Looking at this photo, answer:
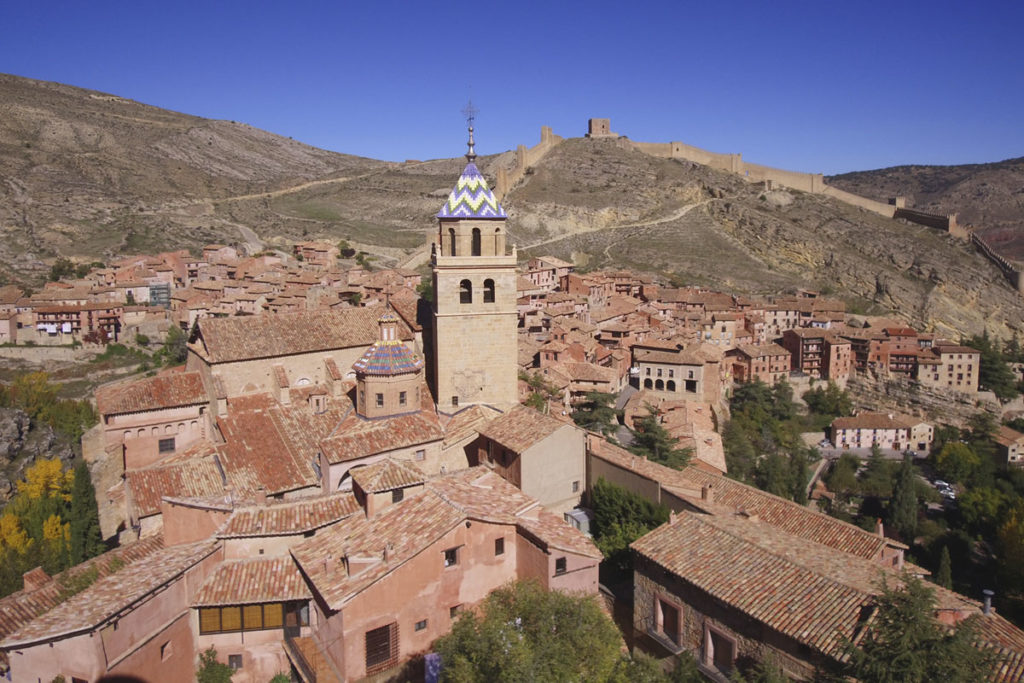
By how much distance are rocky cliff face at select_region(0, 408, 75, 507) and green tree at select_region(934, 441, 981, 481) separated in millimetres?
42786

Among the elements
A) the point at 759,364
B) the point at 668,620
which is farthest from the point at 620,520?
the point at 759,364

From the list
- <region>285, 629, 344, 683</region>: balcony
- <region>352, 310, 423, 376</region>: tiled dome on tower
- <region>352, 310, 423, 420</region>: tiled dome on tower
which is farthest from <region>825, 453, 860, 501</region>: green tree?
<region>285, 629, 344, 683</region>: balcony

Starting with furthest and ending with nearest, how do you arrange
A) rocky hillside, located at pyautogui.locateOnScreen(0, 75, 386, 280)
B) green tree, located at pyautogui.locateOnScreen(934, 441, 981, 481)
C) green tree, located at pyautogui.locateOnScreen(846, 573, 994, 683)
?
rocky hillside, located at pyautogui.locateOnScreen(0, 75, 386, 280), green tree, located at pyautogui.locateOnScreen(934, 441, 981, 481), green tree, located at pyautogui.locateOnScreen(846, 573, 994, 683)

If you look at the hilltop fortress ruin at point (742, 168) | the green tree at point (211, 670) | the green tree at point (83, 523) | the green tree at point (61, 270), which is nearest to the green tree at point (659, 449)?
the green tree at point (211, 670)

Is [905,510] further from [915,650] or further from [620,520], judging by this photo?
[915,650]

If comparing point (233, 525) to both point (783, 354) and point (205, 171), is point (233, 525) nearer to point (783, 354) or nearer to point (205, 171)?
point (783, 354)

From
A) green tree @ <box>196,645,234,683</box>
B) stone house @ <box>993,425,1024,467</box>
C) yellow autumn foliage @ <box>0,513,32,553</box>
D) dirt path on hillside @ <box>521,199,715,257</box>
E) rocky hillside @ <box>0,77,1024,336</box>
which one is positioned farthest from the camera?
dirt path on hillside @ <box>521,199,715,257</box>

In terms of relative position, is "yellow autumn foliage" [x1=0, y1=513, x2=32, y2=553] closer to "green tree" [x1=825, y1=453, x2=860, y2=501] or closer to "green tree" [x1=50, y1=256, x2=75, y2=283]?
"green tree" [x1=50, y1=256, x2=75, y2=283]

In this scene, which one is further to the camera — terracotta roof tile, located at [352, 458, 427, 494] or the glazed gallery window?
terracotta roof tile, located at [352, 458, 427, 494]

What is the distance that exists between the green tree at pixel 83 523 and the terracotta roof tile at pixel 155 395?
2176 mm

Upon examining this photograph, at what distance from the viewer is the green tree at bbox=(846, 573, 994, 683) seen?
Answer: 801 centimetres

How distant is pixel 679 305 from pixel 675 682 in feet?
137

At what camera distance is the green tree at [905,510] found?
103 feet

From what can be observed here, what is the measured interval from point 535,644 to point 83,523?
1479cm
